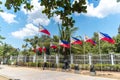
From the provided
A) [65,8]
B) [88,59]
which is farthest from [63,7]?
[88,59]

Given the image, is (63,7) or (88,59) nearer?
(63,7)

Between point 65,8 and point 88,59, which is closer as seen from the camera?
point 65,8

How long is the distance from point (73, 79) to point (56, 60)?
19.0m

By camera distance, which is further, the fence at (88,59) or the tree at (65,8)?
the fence at (88,59)

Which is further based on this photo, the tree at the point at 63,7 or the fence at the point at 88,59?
the fence at the point at 88,59

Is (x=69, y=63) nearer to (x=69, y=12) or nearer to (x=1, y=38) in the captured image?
(x=1, y=38)

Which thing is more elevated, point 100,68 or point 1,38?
point 1,38

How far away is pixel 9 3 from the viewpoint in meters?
5.25

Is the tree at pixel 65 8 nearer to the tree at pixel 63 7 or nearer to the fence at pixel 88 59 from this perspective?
the tree at pixel 63 7

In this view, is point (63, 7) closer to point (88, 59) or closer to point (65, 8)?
point (65, 8)

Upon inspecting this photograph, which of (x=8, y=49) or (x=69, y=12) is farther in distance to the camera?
(x=8, y=49)

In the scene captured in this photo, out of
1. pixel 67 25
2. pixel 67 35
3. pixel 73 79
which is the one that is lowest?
pixel 73 79

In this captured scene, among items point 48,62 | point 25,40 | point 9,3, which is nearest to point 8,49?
point 25,40


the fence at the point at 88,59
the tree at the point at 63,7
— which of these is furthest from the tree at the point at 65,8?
the fence at the point at 88,59
